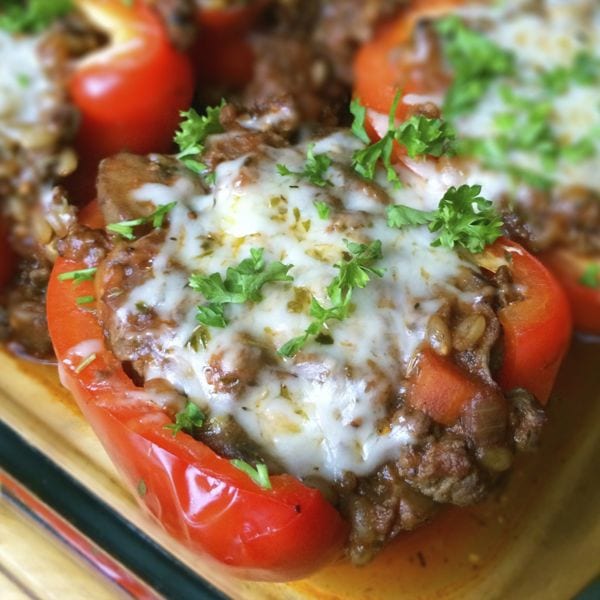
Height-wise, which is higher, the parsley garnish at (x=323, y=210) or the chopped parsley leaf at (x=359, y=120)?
the chopped parsley leaf at (x=359, y=120)

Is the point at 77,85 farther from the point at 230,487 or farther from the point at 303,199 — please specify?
the point at 230,487

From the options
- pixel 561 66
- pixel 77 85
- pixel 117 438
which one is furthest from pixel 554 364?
pixel 77 85

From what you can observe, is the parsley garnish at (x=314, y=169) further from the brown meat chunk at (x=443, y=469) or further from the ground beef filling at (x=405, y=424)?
the brown meat chunk at (x=443, y=469)

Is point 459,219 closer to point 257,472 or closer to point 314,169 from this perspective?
point 314,169

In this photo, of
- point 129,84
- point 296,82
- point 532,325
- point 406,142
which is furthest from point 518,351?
point 129,84

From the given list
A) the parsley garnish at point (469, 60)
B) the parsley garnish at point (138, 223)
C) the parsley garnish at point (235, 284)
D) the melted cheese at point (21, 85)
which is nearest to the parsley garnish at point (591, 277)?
the parsley garnish at point (469, 60)

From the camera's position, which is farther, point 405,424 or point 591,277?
point 591,277
